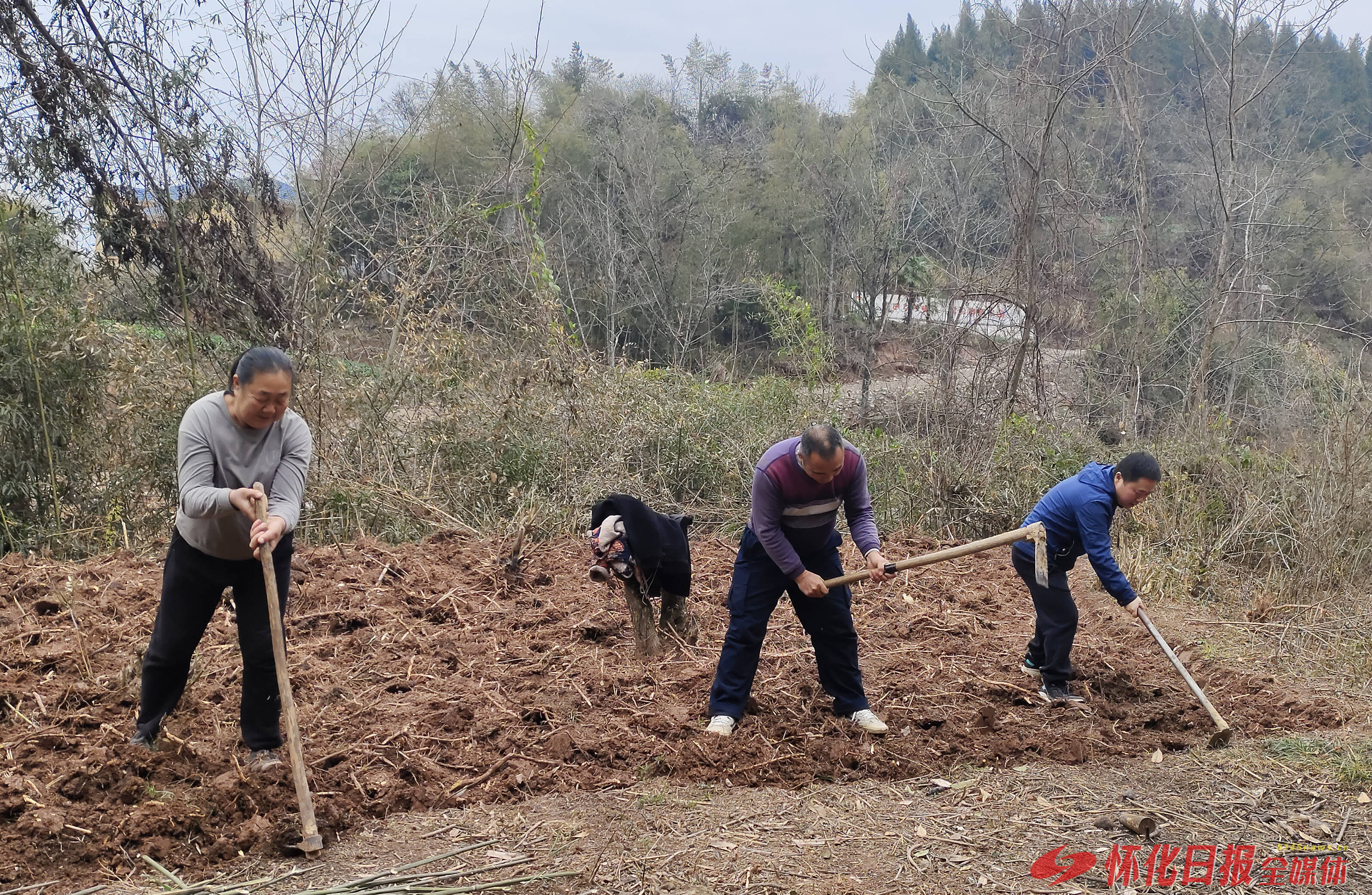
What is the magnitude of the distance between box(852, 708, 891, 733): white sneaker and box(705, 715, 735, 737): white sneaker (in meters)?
0.60

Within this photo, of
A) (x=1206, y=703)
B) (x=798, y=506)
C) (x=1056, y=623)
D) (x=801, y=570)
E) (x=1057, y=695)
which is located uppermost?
(x=798, y=506)

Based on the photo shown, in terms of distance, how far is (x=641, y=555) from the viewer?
203 inches

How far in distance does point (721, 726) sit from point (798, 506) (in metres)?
1.09

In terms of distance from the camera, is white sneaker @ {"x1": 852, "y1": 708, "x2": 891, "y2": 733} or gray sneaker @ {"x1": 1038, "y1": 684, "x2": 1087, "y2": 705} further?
gray sneaker @ {"x1": 1038, "y1": 684, "x2": 1087, "y2": 705}

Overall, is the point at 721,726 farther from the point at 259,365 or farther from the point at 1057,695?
the point at 259,365

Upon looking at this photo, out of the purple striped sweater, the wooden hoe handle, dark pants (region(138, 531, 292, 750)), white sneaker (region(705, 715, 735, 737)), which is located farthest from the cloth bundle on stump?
the wooden hoe handle

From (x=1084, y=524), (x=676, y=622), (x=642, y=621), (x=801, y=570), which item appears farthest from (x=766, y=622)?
(x=1084, y=524)

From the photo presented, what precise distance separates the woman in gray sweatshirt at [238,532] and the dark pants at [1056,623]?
361 centimetres

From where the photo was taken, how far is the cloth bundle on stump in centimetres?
516

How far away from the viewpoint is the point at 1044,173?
36.9ft

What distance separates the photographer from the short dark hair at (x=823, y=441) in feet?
13.6

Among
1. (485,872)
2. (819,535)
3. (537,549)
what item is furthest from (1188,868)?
(537,549)

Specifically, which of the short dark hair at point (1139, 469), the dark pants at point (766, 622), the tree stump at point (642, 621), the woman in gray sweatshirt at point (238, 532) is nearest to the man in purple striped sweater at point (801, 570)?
the dark pants at point (766, 622)

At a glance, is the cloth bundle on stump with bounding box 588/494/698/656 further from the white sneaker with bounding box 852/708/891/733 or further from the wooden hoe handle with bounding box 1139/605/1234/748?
the wooden hoe handle with bounding box 1139/605/1234/748
